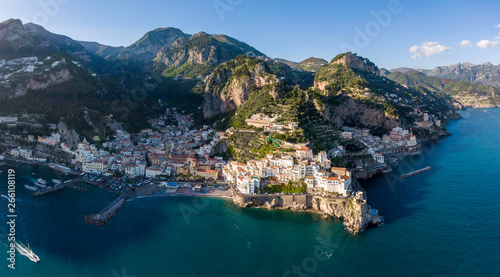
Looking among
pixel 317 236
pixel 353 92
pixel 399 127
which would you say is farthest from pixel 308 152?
pixel 353 92

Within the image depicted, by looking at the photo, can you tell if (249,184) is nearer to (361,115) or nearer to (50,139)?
(50,139)

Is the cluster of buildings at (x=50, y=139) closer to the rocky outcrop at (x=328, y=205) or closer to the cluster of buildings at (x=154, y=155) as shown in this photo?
the cluster of buildings at (x=154, y=155)

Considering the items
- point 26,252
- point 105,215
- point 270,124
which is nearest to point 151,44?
point 270,124

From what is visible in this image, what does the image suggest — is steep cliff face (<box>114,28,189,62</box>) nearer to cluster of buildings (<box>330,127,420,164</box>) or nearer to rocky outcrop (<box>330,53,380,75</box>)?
rocky outcrop (<box>330,53,380,75</box>)

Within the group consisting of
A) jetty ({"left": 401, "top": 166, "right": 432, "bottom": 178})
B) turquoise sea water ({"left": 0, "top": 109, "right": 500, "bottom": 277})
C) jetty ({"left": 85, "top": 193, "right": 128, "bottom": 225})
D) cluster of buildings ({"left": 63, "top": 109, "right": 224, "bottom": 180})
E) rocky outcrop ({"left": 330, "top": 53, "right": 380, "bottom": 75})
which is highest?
rocky outcrop ({"left": 330, "top": 53, "right": 380, "bottom": 75})

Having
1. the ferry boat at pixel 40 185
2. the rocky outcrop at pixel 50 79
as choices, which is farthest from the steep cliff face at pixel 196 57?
the ferry boat at pixel 40 185

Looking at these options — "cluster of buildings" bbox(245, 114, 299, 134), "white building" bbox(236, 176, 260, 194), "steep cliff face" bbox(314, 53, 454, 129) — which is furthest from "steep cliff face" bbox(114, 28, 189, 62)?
"white building" bbox(236, 176, 260, 194)
